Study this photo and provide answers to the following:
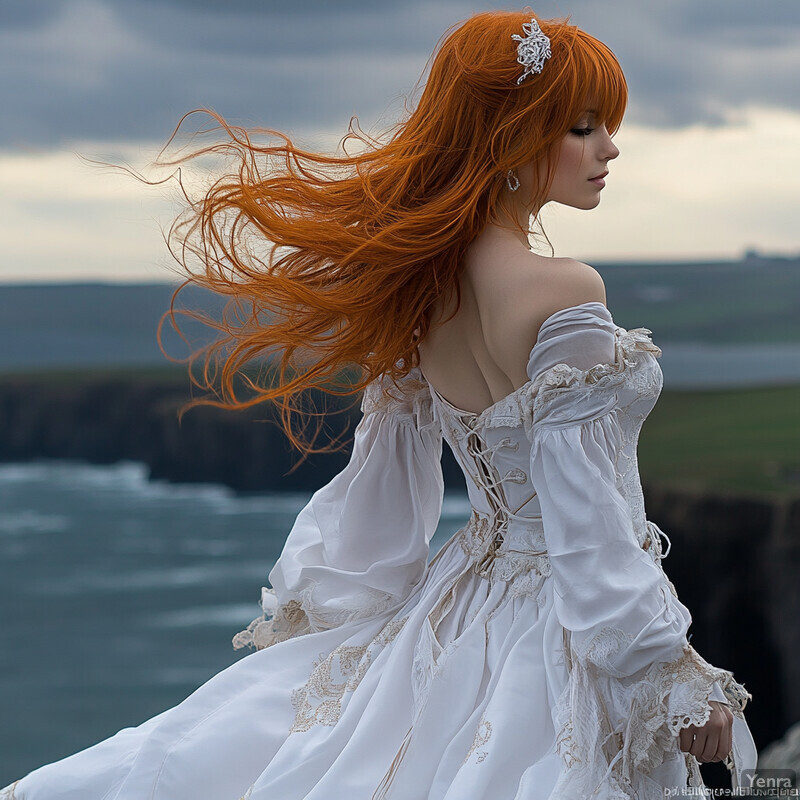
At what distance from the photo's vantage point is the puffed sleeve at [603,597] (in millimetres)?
868

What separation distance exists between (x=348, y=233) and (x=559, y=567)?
1.43 ft

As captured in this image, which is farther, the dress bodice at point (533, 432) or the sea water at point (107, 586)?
the sea water at point (107, 586)

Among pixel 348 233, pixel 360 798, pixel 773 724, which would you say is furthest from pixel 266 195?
pixel 773 724

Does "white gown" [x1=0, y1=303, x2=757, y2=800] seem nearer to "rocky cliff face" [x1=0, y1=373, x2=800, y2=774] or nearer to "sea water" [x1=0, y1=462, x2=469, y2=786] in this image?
"rocky cliff face" [x1=0, y1=373, x2=800, y2=774]

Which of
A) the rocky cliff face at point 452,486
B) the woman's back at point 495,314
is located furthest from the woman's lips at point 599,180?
the rocky cliff face at point 452,486

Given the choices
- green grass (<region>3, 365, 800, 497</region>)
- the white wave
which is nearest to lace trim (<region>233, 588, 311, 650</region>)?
green grass (<region>3, 365, 800, 497</region>)

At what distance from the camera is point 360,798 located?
94 centimetres

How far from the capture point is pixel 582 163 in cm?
106

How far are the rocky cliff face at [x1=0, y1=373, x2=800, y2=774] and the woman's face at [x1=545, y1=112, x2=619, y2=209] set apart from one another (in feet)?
7.42

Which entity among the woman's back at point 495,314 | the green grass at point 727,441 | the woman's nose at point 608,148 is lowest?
the green grass at point 727,441

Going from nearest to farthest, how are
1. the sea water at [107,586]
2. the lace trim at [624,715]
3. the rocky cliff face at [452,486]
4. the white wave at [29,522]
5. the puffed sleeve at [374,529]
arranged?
1. the lace trim at [624,715]
2. the puffed sleeve at [374,529]
3. the rocky cliff face at [452,486]
4. the sea water at [107,586]
5. the white wave at [29,522]

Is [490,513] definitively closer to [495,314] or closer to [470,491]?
[470,491]

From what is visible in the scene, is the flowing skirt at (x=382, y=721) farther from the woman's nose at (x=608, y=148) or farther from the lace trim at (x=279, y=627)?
the woman's nose at (x=608, y=148)

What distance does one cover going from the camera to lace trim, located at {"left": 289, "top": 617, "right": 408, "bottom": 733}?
1043mm
